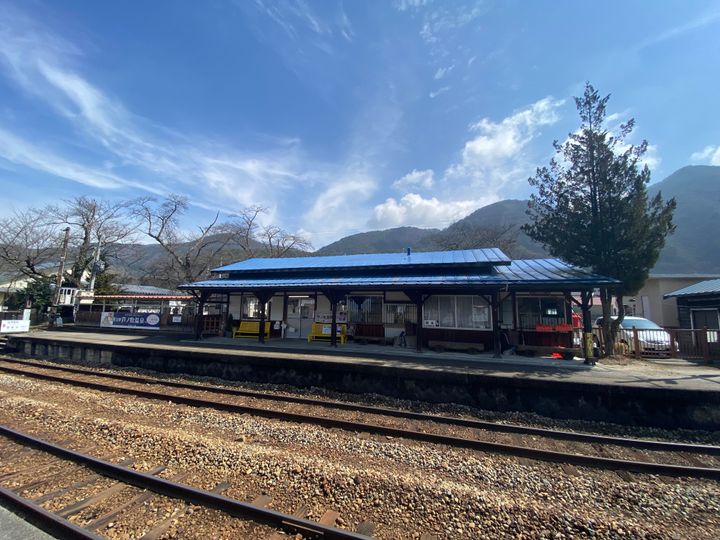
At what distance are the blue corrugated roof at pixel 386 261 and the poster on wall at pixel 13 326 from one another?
42.8 ft

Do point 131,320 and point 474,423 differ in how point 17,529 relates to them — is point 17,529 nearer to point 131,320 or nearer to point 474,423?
point 474,423

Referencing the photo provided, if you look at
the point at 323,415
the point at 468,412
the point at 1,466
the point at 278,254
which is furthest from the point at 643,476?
the point at 278,254

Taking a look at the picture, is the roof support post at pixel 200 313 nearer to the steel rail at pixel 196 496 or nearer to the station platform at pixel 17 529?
the steel rail at pixel 196 496

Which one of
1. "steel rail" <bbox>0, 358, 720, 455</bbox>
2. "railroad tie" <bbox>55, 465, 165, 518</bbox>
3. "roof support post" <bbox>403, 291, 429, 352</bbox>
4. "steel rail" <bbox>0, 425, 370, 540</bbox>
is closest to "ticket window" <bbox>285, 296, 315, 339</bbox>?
"roof support post" <bbox>403, 291, 429, 352</bbox>

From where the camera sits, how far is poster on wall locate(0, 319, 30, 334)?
19.7 m

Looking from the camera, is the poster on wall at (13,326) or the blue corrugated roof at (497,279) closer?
the blue corrugated roof at (497,279)

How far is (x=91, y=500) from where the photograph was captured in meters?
4.23

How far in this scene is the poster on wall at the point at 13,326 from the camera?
1973 cm

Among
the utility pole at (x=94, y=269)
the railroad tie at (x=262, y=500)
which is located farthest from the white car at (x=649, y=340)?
the utility pole at (x=94, y=269)

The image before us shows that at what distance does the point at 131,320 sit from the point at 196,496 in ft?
74.6

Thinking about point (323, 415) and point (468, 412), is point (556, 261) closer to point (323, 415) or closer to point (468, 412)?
point (468, 412)

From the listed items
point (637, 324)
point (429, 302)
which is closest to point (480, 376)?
point (429, 302)

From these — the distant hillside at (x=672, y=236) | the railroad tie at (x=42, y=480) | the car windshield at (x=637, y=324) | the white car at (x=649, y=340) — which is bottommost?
the railroad tie at (x=42, y=480)

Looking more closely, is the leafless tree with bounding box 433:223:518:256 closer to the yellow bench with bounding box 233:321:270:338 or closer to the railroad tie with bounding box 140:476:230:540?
the yellow bench with bounding box 233:321:270:338
